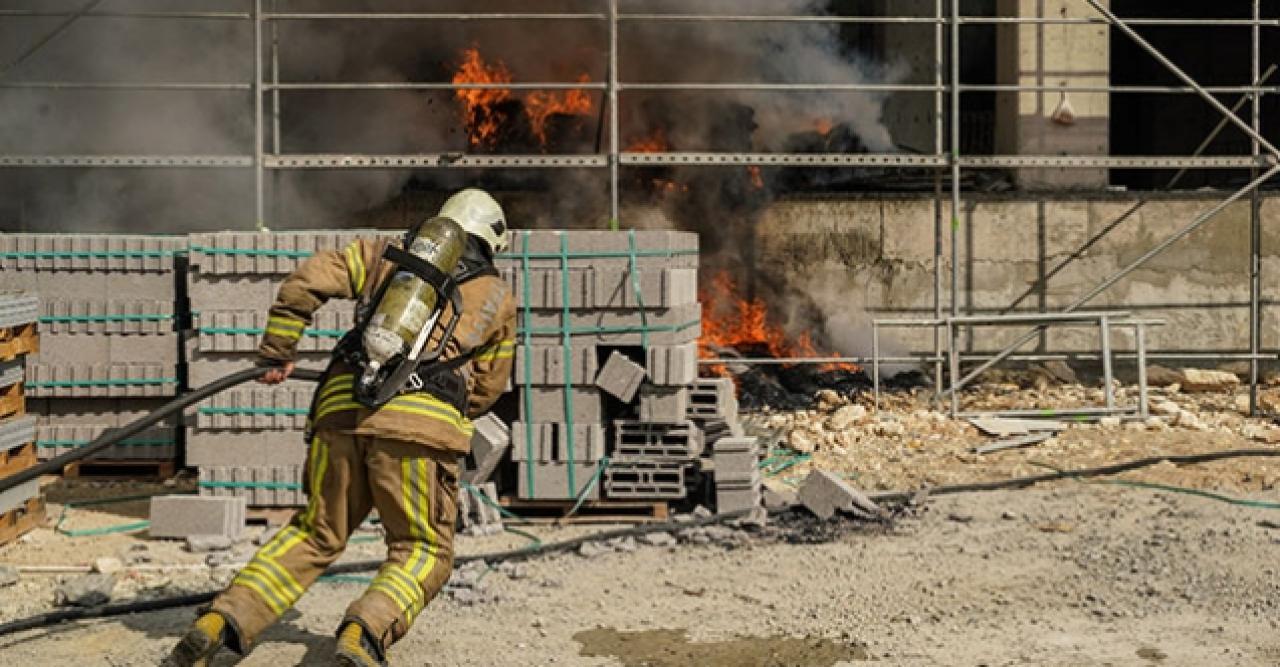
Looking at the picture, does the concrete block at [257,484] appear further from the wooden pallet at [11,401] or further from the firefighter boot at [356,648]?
the firefighter boot at [356,648]

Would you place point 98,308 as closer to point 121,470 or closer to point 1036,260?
point 121,470

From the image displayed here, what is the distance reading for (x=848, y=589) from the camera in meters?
7.29

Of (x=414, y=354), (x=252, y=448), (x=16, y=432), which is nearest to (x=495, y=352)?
(x=414, y=354)

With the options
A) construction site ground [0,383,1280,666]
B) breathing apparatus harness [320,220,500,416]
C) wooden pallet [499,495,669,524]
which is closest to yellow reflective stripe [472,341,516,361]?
breathing apparatus harness [320,220,500,416]

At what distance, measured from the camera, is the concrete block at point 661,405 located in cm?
888

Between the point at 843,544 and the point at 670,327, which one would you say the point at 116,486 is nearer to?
the point at 670,327

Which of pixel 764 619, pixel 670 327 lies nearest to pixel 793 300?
pixel 670 327

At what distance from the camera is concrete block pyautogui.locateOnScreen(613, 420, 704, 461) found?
895 cm

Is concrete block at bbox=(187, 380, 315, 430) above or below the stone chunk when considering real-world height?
above

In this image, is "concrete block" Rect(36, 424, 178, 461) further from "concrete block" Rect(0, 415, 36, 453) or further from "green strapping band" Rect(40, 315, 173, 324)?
"concrete block" Rect(0, 415, 36, 453)

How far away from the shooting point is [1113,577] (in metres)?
7.36

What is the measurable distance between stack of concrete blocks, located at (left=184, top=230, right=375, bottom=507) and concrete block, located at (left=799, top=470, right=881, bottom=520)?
9.67 feet

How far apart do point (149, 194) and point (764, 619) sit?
34.3ft

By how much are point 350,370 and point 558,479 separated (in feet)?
10.7
